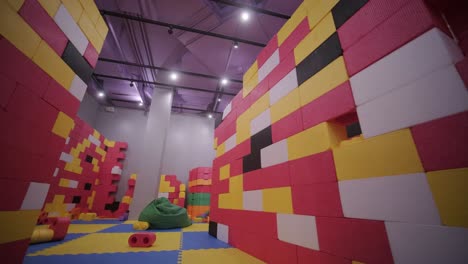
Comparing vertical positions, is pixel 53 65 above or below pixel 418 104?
above

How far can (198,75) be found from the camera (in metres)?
5.92

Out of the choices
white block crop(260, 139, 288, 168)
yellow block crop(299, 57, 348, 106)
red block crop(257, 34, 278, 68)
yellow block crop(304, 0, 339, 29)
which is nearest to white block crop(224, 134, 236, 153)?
white block crop(260, 139, 288, 168)

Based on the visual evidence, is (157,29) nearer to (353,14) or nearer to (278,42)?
(278,42)

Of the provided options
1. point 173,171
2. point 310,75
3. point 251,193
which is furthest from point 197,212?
point 310,75

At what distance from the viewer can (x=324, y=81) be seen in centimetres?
130

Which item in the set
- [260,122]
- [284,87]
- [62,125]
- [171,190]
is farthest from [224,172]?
[171,190]

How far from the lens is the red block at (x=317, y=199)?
111 centimetres

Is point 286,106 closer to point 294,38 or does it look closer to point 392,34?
point 294,38

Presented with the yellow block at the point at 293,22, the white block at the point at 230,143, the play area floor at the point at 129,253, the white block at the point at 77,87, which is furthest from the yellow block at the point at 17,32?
the white block at the point at 230,143

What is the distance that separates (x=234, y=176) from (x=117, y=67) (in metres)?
5.80

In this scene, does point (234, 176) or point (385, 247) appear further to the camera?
point (234, 176)

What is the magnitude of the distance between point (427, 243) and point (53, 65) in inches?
92.0

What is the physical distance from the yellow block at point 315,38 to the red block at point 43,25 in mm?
1866

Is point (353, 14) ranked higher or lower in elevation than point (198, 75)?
lower
